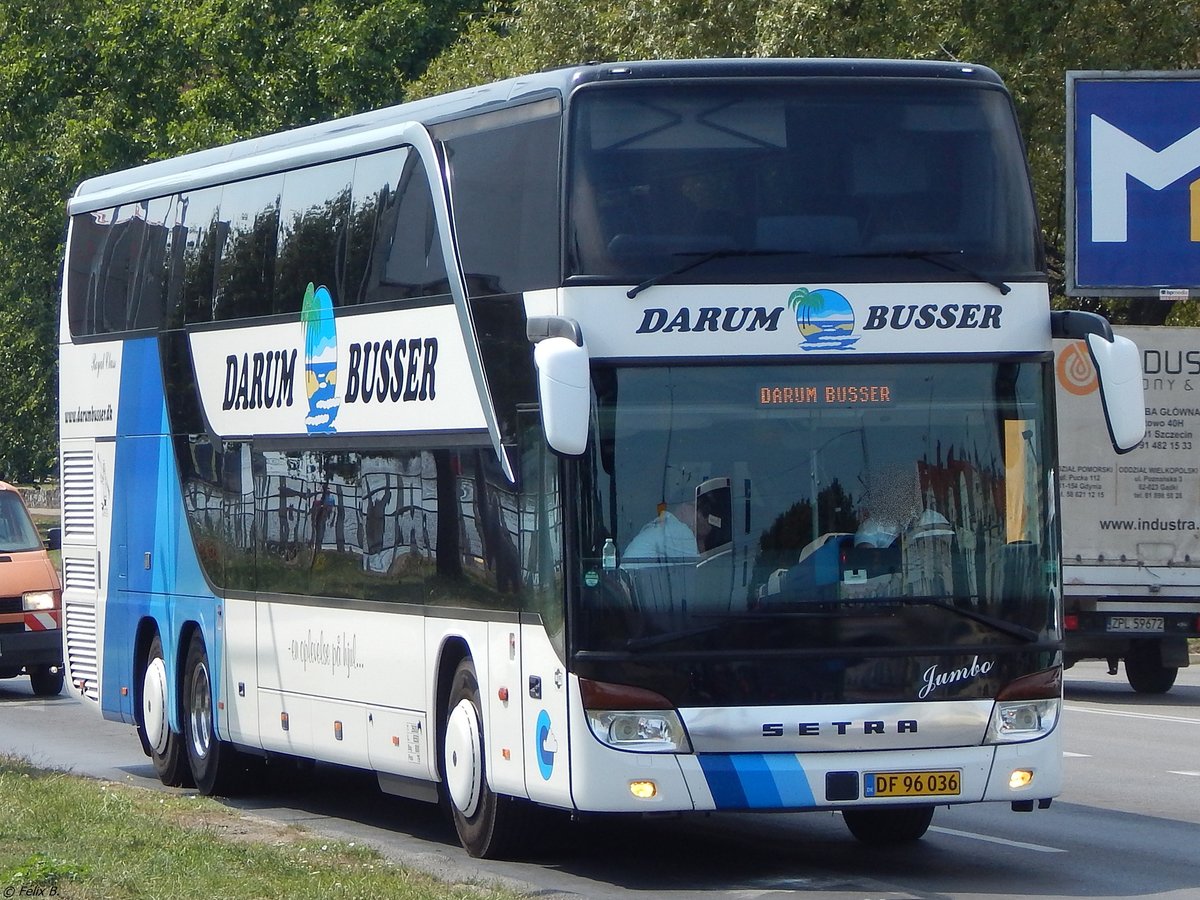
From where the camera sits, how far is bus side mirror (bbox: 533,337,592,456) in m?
9.91

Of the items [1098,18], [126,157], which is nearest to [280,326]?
[1098,18]

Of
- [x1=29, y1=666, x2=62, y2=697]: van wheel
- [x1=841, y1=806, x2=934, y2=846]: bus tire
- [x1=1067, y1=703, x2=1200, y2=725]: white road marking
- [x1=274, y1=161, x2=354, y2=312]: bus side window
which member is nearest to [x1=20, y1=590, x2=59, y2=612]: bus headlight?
[x1=29, y1=666, x2=62, y2=697]: van wheel

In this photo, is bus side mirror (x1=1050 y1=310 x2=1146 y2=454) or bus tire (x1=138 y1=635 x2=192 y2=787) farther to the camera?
bus tire (x1=138 y1=635 x2=192 y2=787)

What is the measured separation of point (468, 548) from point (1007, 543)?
Result: 2742 mm

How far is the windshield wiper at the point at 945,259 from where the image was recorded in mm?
10680

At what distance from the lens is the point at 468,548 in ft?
37.8

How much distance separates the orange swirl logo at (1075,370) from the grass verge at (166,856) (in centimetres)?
1188

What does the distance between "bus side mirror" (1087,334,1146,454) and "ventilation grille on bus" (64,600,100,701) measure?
30.6 feet

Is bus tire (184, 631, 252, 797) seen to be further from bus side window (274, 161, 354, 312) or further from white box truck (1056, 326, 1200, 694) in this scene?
white box truck (1056, 326, 1200, 694)

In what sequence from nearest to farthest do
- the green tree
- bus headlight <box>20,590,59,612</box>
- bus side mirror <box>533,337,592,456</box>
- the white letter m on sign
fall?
1. bus side mirror <box>533,337,592,456</box>
2. bus headlight <box>20,590,59,612</box>
3. the white letter m on sign
4. the green tree

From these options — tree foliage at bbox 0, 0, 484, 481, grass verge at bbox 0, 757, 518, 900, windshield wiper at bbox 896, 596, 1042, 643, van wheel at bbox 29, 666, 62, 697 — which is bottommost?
van wheel at bbox 29, 666, 62, 697

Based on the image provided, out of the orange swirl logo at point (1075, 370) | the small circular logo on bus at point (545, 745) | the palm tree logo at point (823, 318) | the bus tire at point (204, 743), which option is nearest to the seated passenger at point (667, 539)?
the small circular logo on bus at point (545, 745)

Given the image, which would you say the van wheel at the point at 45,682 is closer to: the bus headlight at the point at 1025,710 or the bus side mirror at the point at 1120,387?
the bus headlight at the point at 1025,710

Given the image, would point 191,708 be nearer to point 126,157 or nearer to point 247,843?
point 247,843
